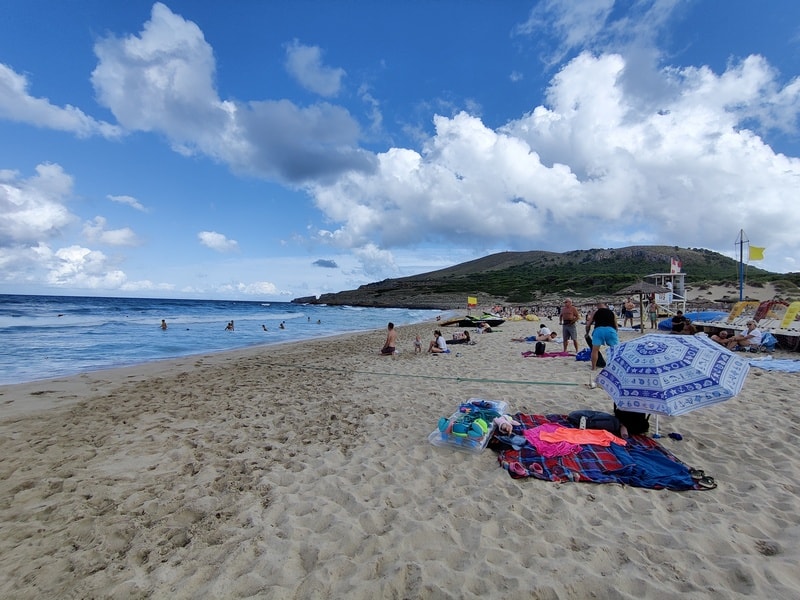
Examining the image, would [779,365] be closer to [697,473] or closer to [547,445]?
[697,473]

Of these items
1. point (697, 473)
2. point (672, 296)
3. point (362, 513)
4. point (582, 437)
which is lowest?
point (362, 513)

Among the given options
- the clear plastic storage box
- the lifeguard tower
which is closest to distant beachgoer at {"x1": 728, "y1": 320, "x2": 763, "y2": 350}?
the clear plastic storage box

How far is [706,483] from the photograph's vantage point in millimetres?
3748

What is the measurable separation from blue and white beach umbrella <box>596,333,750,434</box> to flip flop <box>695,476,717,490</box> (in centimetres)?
65

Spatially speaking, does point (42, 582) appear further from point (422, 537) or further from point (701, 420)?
point (701, 420)

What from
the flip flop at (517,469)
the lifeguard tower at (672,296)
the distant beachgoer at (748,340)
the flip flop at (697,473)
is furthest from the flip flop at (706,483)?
the lifeguard tower at (672,296)

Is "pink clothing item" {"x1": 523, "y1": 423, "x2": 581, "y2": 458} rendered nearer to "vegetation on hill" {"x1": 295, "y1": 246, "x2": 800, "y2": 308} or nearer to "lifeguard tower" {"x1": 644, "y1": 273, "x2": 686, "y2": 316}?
"lifeguard tower" {"x1": 644, "y1": 273, "x2": 686, "y2": 316}

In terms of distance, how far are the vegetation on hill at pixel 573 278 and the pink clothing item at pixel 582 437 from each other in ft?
157

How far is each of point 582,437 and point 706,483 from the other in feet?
4.03

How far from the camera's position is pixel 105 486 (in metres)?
4.05

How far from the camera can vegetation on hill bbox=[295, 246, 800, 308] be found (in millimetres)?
56303

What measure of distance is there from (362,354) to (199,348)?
26.2ft

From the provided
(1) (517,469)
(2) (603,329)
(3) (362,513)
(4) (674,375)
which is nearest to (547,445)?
(1) (517,469)

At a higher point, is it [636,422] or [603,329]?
[603,329]
